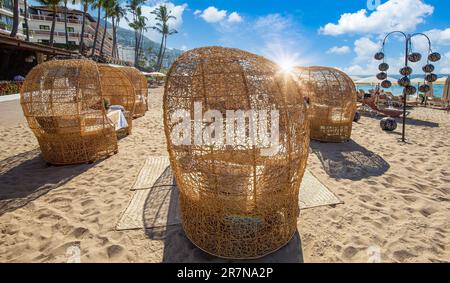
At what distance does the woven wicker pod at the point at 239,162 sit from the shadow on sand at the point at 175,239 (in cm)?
10

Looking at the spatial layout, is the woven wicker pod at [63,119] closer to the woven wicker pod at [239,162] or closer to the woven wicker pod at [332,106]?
the woven wicker pod at [239,162]

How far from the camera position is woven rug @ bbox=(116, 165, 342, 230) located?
11.5 ft

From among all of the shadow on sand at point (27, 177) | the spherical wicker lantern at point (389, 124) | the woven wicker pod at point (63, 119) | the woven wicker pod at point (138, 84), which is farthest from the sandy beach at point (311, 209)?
the woven wicker pod at point (138, 84)

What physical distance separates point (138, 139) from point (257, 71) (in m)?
6.11

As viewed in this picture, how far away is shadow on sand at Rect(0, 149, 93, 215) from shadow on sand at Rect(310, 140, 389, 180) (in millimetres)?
5669

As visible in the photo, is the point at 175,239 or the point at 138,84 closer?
the point at 175,239

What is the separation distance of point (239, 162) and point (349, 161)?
13.3ft

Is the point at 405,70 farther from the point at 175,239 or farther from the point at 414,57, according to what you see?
the point at 175,239

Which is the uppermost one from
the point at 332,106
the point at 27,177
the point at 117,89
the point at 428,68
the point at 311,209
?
the point at 428,68

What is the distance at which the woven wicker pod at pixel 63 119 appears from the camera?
554cm

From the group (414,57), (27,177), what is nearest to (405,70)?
(414,57)

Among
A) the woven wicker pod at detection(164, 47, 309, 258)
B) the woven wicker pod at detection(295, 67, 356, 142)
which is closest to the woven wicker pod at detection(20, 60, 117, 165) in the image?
the woven wicker pod at detection(164, 47, 309, 258)

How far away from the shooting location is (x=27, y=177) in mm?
4980
